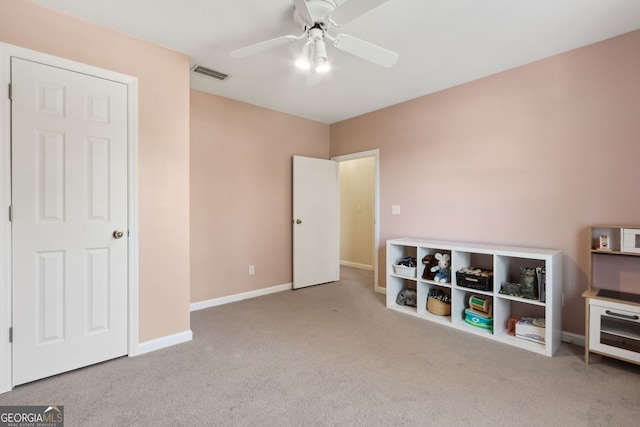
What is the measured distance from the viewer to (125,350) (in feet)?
7.47

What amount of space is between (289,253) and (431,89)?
2739 millimetres

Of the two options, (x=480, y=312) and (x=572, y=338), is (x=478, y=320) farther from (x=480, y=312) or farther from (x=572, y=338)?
(x=572, y=338)

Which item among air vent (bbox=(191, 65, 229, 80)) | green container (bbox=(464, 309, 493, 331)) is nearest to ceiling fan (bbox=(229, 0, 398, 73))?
air vent (bbox=(191, 65, 229, 80))

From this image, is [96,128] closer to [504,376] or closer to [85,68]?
[85,68]

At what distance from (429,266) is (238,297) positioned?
229 cm

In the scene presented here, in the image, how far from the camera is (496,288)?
8.54 feet

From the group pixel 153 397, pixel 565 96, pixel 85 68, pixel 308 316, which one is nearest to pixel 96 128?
pixel 85 68

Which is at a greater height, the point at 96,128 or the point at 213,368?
the point at 96,128

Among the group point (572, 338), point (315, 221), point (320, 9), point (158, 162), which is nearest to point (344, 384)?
point (572, 338)

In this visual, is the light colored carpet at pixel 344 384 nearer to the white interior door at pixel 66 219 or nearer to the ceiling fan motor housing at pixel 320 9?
the white interior door at pixel 66 219

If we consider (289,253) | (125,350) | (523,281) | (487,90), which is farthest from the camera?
(289,253)

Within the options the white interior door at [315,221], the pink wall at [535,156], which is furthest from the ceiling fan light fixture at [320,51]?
the white interior door at [315,221]

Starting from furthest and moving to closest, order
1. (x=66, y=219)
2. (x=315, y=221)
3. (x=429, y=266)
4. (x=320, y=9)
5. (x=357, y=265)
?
(x=357, y=265), (x=315, y=221), (x=429, y=266), (x=66, y=219), (x=320, y=9)

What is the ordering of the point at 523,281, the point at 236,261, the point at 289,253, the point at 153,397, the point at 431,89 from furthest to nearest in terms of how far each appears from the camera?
the point at 289,253 < the point at 236,261 < the point at 431,89 < the point at 523,281 < the point at 153,397
